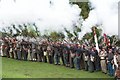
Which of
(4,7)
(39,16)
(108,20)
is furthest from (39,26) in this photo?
(108,20)

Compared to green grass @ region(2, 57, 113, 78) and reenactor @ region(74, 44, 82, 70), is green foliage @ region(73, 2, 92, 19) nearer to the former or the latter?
reenactor @ region(74, 44, 82, 70)

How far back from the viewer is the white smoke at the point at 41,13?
31578mm

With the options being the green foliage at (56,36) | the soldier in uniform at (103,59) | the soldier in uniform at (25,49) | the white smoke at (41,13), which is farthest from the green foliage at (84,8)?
the soldier in uniform at (103,59)

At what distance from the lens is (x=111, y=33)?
28.3 meters

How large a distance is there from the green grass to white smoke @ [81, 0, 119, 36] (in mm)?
2361

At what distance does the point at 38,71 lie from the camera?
93.5ft

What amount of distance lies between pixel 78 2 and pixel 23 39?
16.2ft

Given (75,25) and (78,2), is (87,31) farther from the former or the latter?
(78,2)

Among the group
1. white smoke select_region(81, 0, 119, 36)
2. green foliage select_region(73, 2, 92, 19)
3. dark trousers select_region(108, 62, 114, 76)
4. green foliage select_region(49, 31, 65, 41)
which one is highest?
green foliage select_region(73, 2, 92, 19)

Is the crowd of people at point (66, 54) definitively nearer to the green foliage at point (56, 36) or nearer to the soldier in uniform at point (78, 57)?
the soldier in uniform at point (78, 57)

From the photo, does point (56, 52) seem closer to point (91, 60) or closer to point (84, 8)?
point (91, 60)

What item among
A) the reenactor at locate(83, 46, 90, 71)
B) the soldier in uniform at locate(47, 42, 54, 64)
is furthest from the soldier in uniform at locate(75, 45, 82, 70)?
the soldier in uniform at locate(47, 42, 54, 64)

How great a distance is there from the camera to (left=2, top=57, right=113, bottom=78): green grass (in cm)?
2716

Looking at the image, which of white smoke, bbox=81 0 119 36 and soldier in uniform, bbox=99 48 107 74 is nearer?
white smoke, bbox=81 0 119 36
